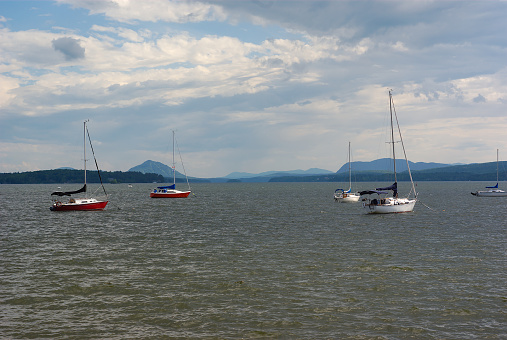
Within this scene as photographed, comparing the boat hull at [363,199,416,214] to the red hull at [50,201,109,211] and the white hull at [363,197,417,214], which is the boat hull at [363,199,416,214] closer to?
the white hull at [363,197,417,214]

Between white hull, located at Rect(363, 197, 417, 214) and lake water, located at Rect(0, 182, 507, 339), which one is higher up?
white hull, located at Rect(363, 197, 417, 214)

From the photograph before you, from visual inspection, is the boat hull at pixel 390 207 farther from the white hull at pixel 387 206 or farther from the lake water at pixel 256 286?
the lake water at pixel 256 286

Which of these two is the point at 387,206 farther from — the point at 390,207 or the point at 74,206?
the point at 74,206

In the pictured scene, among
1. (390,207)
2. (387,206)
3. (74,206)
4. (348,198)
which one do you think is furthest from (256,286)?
(348,198)

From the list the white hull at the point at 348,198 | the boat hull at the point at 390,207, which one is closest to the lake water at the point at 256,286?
the boat hull at the point at 390,207

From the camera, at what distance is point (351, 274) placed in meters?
26.9

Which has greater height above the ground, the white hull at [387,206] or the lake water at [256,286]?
the white hull at [387,206]

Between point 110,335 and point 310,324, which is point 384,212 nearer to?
point 310,324

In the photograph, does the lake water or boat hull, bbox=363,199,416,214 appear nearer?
the lake water

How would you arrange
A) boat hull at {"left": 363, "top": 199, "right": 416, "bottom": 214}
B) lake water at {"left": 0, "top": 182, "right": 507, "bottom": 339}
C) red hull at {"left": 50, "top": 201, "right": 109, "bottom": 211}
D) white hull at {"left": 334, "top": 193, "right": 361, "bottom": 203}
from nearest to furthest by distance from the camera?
lake water at {"left": 0, "top": 182, "right": 507, "bottom": 339} → boat hull at {"left": 363, "top": 199, "right": 416, "bottom": 214} → red hull at {"left": 50, "top": 201, "right": 109, "bottom": 211} → white hull at {"left": 334, "top": 193, "right": 361, "bottom": 203}

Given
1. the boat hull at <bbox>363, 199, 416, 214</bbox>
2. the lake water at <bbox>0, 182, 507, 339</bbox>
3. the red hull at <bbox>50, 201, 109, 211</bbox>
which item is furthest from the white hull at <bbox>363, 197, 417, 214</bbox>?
the red hull at <bbox>50, 201, 109, 211</bbox>

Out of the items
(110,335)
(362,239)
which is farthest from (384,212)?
(110,335)

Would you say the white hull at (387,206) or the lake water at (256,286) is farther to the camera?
the white hull at (387,206)

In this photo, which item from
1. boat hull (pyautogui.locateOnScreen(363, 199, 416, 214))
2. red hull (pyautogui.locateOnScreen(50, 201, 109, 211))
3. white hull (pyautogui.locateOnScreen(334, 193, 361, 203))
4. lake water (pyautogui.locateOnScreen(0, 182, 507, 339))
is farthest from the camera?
white hull (pyautogui.locateOnScreen(334, 193, 361, 203))
